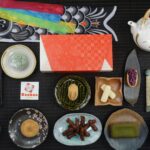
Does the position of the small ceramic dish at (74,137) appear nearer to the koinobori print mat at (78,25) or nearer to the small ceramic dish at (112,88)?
the small ceramic dish at (112,88)

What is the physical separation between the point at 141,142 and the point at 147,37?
0.30 m

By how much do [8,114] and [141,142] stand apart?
39 cm

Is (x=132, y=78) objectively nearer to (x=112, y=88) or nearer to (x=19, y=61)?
(x=112, y=88)

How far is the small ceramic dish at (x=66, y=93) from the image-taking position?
102 centimetres

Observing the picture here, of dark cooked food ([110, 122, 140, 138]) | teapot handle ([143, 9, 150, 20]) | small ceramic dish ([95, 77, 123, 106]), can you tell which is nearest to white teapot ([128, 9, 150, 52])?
teapot handle ([143, 9, 150, 20])

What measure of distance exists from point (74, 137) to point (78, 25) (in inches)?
12.8

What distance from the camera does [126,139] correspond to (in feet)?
3.39

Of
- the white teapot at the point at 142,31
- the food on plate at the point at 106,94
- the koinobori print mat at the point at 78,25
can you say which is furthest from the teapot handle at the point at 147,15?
the food on plate at the point at 106,94

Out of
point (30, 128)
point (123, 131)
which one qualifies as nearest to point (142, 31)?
point (123, 131)

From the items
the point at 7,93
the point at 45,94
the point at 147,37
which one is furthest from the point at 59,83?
the point at 147,37

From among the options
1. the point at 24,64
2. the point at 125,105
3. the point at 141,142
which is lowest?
the point at 141,142

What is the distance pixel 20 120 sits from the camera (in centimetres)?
103

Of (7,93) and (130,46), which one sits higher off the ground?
(130,46)

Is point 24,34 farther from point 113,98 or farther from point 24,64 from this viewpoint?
point 113,98
